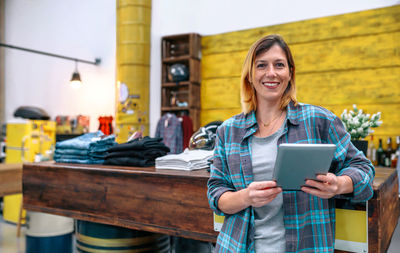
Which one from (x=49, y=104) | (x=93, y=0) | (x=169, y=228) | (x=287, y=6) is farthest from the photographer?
(x=49, y=104)

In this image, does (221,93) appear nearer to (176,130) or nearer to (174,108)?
(174,108)

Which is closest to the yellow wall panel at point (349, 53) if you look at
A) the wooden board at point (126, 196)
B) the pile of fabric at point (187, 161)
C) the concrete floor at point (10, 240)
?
the pile of fabric at point (187, 161)

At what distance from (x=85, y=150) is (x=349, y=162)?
177cm

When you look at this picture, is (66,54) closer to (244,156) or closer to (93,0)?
(93,0)

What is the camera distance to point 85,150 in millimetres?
2379

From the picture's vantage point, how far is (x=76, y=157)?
7.96 ft

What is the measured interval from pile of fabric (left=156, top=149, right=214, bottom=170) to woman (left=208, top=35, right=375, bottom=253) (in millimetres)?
607

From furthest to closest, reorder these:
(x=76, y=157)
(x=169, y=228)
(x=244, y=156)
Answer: (x=76, y=157), (x=169, y=228), (x=244, y=156)

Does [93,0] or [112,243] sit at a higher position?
[93,0]

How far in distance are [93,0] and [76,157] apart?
4646 mm

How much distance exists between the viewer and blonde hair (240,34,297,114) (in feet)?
3.97

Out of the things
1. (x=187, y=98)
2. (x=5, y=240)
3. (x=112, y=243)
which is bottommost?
(x=5, y=240)

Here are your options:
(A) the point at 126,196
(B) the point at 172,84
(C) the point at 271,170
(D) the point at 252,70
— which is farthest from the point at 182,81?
(C) the point at 271,170

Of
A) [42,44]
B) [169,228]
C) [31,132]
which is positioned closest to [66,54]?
[42,44]
